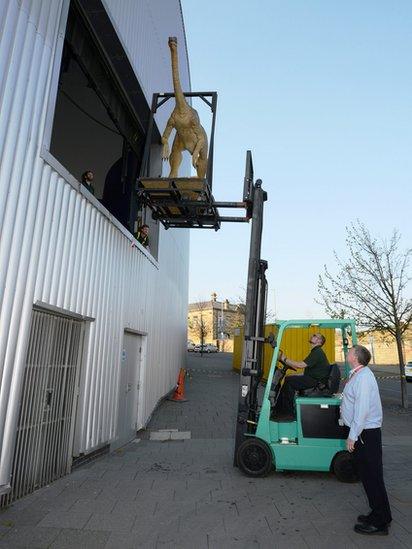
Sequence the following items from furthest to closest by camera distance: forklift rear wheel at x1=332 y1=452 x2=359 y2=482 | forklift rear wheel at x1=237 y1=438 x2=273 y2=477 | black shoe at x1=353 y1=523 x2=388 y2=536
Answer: forklift rear wheel at x1=237 y1=438 x2=273 y2=477 → forklift rear wheel at x1=332 y1=452 x2=359 y2=482 → black shoe at x1=353 y1=523 x2=388 y2=536

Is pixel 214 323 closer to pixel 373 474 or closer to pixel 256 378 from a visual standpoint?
pixel 256 378

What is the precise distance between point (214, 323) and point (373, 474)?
73081mm

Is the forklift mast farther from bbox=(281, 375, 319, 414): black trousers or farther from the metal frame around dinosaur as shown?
bbox=(281, 375, 319, 414): black trousers

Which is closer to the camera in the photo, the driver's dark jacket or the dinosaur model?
the driver's dark jacket

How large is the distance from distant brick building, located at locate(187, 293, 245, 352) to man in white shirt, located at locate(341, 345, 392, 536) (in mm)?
55487

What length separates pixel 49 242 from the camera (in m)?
5.55

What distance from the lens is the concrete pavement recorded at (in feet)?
14.0

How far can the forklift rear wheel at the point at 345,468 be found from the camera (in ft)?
20.4

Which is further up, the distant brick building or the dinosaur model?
the distant brick building

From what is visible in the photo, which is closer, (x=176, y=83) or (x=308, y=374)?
(x=308, y=374)

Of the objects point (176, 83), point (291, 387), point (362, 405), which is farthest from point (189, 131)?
point (362, 405)

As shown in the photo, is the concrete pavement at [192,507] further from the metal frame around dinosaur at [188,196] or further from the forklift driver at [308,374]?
the metal frame around dinosaur at [188,196]

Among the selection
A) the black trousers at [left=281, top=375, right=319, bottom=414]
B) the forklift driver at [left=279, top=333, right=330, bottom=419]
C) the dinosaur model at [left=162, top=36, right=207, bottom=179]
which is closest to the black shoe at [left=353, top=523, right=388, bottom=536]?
the forklift driver at [left=279, top=333, right=330, bottom=419]

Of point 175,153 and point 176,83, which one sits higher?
point 176,83
